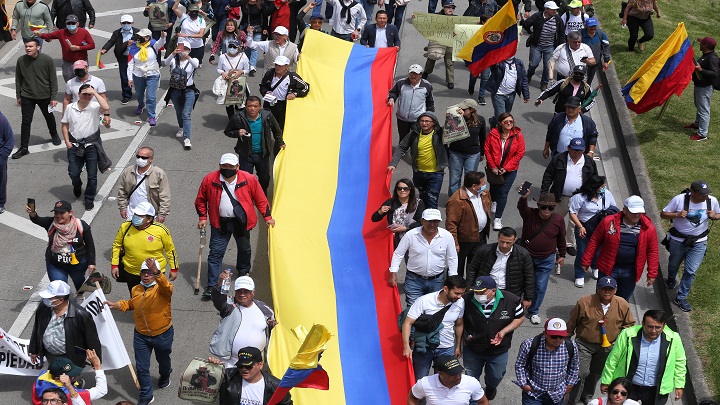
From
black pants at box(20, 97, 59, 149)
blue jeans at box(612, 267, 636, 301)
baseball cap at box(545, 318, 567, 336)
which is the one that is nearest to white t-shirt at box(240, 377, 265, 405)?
baseball cap at box(545, 318, 567, 336)

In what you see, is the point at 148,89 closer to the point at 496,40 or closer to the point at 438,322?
the point at 496,40

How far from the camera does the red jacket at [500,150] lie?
15492 mm

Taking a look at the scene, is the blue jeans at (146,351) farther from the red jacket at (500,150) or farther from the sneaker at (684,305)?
the sneaker at (684,305)

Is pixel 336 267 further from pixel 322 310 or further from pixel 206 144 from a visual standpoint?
pixel 206 144

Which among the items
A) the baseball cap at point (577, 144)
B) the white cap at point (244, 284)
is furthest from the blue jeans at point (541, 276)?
the white cap at point (244, 284)

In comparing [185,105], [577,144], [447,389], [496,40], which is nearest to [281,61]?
[185,105]

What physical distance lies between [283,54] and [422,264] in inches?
273

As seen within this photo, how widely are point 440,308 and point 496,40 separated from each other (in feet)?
24.7

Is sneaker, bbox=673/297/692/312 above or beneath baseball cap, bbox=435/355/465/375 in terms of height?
beneath

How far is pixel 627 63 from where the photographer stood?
22.3 meters

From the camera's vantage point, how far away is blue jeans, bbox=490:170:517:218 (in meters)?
15.7

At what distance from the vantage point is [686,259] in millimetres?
14367

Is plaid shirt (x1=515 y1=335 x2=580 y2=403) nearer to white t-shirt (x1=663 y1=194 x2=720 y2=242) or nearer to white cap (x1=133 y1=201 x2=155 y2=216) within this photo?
white t-shirt (x1=663 y1=194 x2=720 y2=242)

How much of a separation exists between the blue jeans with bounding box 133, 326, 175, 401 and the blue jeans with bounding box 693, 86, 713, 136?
1030cm
